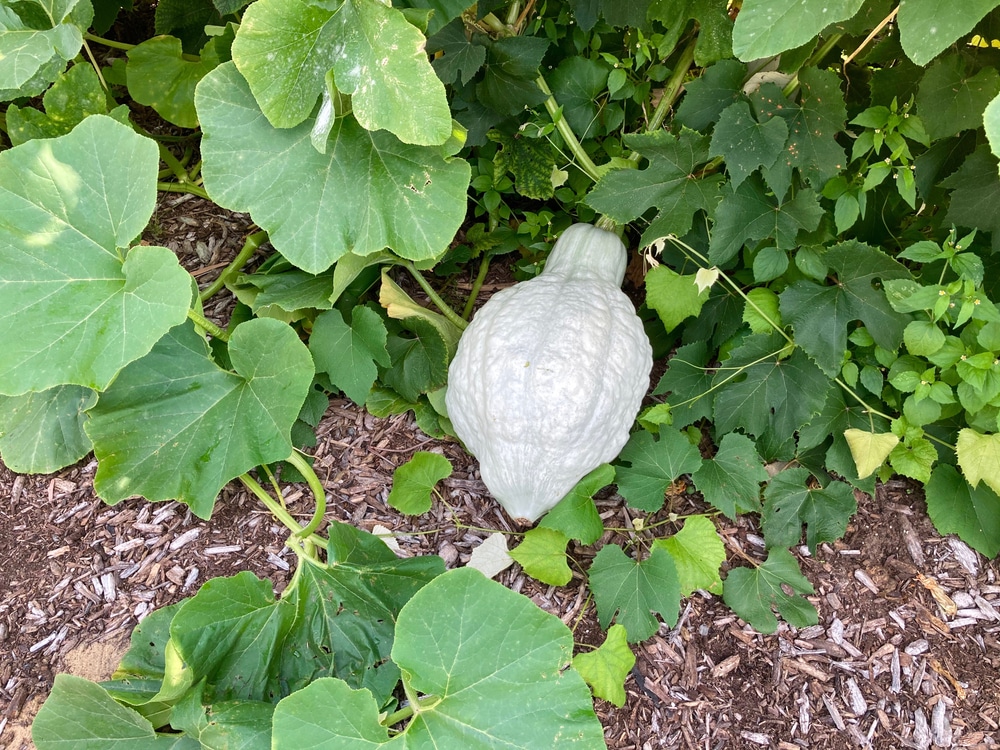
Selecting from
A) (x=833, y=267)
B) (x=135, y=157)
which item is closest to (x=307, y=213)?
(x=135, y=157)

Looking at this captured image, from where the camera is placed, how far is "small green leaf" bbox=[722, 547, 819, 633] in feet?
4.80

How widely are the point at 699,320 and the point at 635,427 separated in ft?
0.92

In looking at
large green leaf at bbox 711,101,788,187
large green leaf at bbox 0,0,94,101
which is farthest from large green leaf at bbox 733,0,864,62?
large green leaf at bbox 0,0,94,101

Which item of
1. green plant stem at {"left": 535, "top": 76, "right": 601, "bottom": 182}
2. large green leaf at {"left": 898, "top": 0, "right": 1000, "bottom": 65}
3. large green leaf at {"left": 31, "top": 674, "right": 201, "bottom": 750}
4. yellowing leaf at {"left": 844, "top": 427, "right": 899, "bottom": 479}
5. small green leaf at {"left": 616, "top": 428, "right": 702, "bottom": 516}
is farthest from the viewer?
→ green plant stem at {"left": 535, "top": 76, "right": 601, "bottom": 182}

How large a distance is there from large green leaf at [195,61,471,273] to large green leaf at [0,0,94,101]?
0.32 m

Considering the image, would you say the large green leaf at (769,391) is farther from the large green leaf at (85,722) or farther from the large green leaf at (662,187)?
the large green leaf at (85,722)

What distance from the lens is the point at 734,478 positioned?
1.54 meters

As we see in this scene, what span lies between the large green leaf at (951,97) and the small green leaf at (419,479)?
1124mm

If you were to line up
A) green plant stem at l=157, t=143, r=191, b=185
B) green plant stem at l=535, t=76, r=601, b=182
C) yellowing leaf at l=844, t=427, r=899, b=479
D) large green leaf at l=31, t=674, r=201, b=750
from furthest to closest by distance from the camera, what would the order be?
1. green plant stem at l=157, t=143, r=191, b=185
2. green plant stem at l=535, t=76, r=601, b=182
3. yellowing leaf at l=844, t=427, r=899, b=479
4. large green leaf at l=31, t=674, r=201, b=750

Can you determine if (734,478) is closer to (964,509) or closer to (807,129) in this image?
(964,509)

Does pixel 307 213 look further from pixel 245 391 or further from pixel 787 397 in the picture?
pixel 787 397

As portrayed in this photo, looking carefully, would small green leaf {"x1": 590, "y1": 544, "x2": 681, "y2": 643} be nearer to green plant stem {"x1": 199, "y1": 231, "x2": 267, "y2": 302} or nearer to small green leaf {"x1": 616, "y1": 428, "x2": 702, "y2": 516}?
small green leaf {"x1": 616, "y1": 428, "x2": 702, "y2": 516}

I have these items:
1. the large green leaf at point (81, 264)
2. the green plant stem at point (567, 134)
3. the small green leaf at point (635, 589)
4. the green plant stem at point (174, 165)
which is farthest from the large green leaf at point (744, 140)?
the green plant stem at point (174, 165)

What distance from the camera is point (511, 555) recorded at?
4.80 feet
